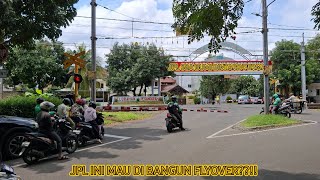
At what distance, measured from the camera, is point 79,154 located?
996cm

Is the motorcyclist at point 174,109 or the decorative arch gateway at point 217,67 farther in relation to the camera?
the decorative arch gateway at point 217,67

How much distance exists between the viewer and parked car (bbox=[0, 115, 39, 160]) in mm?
9367

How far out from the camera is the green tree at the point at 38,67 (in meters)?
35.1

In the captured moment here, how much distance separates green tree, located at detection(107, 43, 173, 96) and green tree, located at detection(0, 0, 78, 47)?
1136 inches

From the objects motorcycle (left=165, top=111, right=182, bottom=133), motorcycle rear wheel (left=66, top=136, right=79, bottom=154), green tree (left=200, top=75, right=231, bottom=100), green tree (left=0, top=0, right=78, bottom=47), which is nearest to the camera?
motorcycle rear wheel (left=66, top=136, right=79, bottom=154)

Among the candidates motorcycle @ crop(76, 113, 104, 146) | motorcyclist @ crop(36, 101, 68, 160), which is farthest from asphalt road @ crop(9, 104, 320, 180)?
motorcyclist @ crop(36, 101, 68, 160)

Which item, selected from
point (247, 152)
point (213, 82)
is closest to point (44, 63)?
point (247, 152)

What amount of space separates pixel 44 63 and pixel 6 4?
27.3m

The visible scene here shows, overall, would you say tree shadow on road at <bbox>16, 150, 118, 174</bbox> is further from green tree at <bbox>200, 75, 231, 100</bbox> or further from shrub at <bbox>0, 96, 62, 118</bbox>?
green tree at <bbox>200, 75, 231, 100</bbox>

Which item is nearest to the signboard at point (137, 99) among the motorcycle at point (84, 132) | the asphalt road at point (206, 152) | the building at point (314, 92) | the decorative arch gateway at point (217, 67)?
the decorative arch gateway at point (217, 67)

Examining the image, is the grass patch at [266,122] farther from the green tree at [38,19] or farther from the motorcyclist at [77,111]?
the green tree at [38,19]

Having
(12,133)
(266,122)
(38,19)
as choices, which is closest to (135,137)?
(12,133)

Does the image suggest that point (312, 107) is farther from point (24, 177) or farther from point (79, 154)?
point (24, 177)

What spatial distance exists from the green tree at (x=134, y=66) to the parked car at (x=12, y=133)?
33.1 meters
